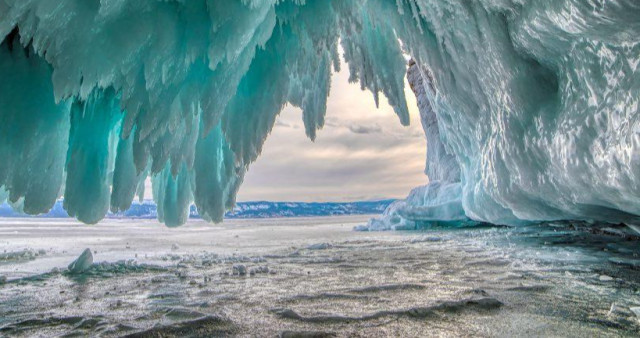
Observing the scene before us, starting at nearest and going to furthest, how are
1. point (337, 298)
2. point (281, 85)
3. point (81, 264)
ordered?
point (337, 298) < point (281, 85) < point (81, 264)

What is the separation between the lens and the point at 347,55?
13.1ft

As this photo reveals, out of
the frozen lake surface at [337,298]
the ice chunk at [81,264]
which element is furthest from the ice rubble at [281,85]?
the ice chunk at [81,264]

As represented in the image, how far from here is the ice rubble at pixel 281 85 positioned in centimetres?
231

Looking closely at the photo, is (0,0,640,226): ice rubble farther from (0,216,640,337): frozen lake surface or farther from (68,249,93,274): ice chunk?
(68,249,93,274): ice chunk

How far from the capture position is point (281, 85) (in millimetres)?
3400

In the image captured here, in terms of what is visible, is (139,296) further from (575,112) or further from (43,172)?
(575,112)

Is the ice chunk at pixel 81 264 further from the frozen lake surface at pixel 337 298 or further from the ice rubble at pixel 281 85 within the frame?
the ice rubble at pixel 281 85

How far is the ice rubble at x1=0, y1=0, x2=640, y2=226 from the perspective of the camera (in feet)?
7.57

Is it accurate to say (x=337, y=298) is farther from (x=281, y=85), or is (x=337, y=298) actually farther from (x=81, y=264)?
(x=81, y=264)

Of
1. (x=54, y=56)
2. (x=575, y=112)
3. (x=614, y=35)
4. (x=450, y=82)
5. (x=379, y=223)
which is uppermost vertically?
(x=450, y=82)

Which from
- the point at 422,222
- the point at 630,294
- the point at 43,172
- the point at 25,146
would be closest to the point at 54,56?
the point at 25,146

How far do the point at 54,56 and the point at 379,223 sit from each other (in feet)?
45.1

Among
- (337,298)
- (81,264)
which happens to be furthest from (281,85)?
(81,264)

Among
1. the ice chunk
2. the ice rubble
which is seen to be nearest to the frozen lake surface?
the ice chunk
